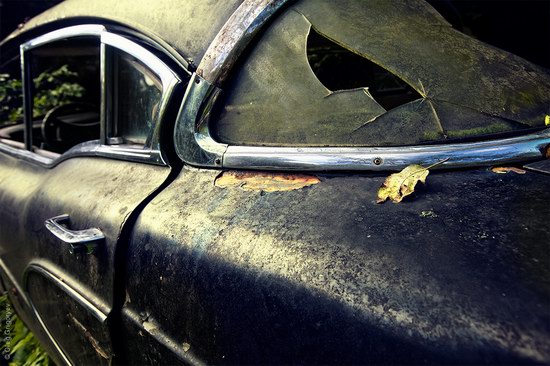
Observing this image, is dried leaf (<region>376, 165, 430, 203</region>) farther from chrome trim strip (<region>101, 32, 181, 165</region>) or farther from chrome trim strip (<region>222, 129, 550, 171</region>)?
chrome trim strip (<region>101, 32, 181, 165</region>)

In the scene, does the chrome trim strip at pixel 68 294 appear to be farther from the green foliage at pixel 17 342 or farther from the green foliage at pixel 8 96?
the green foliage at pixel 8 96

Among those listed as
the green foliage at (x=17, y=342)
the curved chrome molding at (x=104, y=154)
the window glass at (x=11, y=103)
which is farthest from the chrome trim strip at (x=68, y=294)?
the window glass at (x=11, y=103)

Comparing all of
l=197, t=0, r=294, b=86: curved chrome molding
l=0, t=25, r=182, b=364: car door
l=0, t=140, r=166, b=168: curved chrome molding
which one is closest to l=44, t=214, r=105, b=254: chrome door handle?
l=0, t=25, r=182, b=364: car door

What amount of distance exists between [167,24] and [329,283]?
4.14 feet

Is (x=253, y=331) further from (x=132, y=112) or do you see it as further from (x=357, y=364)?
(x=132, y=112)

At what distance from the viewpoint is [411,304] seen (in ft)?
2.98

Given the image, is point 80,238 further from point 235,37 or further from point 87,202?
point 235,37

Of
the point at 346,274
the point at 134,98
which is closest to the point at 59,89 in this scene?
the point at 134,98

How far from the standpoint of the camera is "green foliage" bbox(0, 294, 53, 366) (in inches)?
96.1

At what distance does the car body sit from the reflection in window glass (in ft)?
0.04

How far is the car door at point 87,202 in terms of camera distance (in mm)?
1553

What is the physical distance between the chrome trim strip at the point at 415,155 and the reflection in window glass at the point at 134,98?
0.68 meters

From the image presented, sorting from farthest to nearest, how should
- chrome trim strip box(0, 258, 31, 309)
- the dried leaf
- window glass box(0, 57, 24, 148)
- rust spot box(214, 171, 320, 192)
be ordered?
1. window glass box(0, 57, 24, 148)
2. chrome trim strip box(0, 258, 31, 309)
3. rust spot box(214, 171, 320, 192)
4. the dried leaf

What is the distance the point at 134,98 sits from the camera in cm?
187
